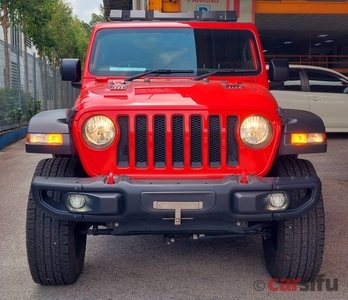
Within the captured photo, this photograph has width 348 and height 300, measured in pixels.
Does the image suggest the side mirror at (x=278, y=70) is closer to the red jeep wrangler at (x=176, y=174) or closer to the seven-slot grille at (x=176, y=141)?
the red jeep wrangler at (x=176, y=174)

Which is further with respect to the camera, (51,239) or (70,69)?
(70,69)

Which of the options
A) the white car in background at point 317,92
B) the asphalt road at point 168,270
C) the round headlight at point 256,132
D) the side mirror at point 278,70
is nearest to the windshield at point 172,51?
the side mirror at point 278,70

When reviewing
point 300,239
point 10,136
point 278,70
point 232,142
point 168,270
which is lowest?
point 168,270

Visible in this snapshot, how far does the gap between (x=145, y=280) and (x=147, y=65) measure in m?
1.88

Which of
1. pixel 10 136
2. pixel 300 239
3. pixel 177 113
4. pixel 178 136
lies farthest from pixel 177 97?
pixel 10 136

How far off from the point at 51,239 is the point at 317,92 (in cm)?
958

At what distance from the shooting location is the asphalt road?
3.92m

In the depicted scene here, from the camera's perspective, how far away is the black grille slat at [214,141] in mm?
3674

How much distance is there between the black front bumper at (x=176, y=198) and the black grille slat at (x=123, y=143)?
0.19 m

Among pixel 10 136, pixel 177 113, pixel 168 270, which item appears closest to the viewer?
pixel 177 113

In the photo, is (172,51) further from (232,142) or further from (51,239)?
(51,239)

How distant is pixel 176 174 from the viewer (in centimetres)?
369

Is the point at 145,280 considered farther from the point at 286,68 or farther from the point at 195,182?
the point at 286,68

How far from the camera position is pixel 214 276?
13.9 ft
